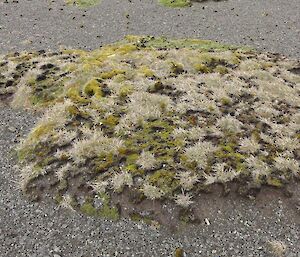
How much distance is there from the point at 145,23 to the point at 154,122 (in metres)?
19.3

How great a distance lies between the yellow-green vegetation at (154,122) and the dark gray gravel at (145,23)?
16.3ft

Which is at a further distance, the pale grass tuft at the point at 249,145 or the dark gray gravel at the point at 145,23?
the dark gray gravel at the point at 145,23

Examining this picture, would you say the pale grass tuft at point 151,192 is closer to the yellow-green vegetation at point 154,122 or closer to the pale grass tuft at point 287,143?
the yellow-green vegetation at point 154,122

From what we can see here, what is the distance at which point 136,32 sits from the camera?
33.9 metres

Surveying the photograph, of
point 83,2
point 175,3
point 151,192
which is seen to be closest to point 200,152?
point 151,192

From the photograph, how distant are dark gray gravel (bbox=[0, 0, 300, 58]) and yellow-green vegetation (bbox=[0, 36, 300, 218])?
4.98 m

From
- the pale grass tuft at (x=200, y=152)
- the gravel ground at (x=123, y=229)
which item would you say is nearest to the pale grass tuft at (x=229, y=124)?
the pale grass tuft at (x=200, y=152)

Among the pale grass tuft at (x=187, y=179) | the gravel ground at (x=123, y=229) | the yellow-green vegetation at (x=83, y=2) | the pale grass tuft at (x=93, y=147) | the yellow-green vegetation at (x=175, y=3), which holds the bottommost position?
the gravel ground at (x=123, y=229)

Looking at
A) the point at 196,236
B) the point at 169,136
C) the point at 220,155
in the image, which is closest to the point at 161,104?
the point at 169,136

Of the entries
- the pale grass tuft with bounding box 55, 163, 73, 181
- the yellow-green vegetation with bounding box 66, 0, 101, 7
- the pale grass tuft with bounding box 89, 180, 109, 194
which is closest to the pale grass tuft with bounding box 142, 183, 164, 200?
the pale grass tuft with bounding box 89, 180, 109, 194

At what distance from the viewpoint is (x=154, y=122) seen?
19.0 meters

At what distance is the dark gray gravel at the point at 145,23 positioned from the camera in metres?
32.0

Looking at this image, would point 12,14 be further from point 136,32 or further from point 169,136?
point 169,136

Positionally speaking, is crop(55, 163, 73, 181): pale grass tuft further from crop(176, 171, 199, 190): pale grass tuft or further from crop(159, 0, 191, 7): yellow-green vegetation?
crop(159, 0, 191, 7): yellow-green vegetation
